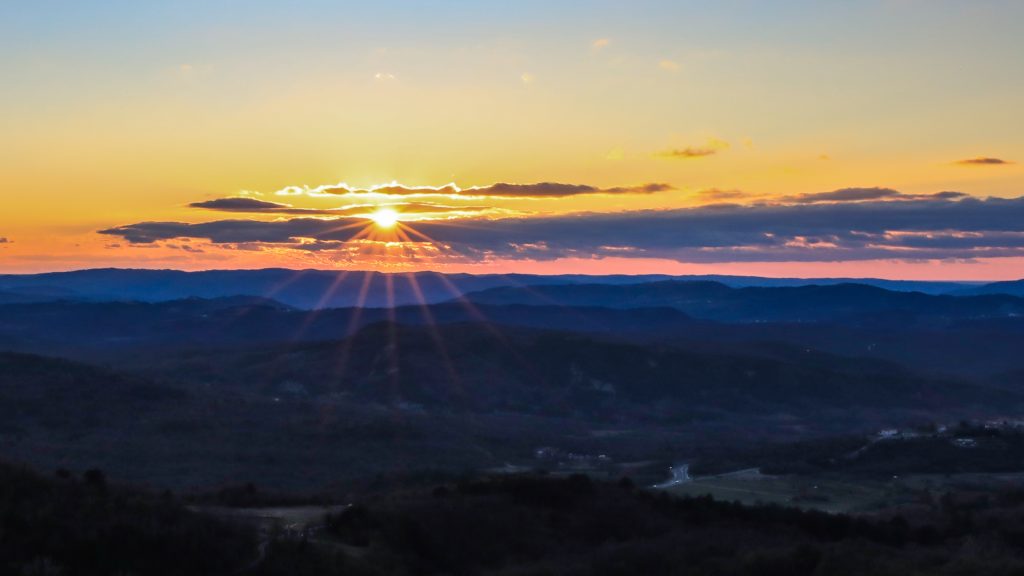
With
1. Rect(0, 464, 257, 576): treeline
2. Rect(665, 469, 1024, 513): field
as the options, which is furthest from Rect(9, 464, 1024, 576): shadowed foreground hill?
Rect(665, 469, 1024, 513): field

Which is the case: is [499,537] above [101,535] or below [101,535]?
below

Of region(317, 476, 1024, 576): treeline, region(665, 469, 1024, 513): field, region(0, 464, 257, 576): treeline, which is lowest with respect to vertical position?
region(665, 469, 1024, 513): field

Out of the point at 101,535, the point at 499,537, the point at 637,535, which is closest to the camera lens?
the point at 101,535

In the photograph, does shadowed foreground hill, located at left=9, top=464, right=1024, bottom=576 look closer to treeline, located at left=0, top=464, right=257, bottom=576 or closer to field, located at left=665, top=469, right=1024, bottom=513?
treeline, located at left=0, top=464, right=257, bottom=576

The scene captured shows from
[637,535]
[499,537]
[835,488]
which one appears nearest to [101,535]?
[499,537]

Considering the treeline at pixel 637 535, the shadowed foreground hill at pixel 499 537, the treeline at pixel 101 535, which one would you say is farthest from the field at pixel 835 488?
the treeline at pixel 101 535

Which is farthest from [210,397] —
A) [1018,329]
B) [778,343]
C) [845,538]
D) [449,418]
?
[1018,329]

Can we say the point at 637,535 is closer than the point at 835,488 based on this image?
Yes

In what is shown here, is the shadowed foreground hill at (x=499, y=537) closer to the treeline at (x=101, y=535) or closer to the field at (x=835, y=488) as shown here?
the treeline at (x=101, y=535)

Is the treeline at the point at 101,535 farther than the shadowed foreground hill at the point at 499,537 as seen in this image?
No

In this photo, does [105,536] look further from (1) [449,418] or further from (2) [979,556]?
(1) [449,418]

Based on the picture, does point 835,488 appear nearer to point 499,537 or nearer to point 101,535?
point 499,537
